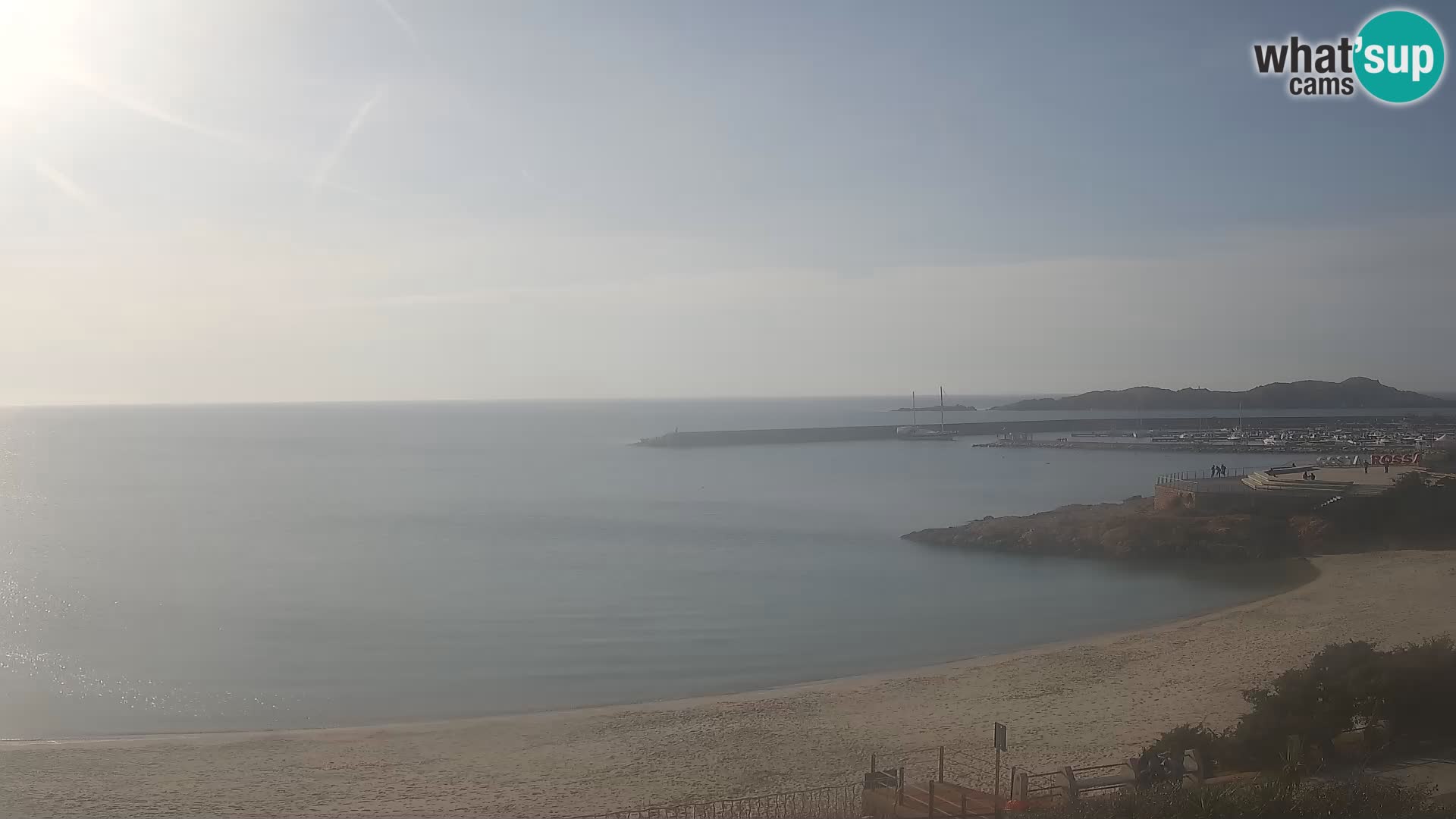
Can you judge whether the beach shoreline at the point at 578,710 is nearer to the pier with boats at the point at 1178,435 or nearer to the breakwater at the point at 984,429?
the pier with boats at the point at 1178,435

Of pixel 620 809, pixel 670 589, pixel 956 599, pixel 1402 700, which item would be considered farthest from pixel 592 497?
pixel 1402 700

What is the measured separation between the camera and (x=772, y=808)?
11188mm

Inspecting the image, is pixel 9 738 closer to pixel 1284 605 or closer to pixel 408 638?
pixel 408 638

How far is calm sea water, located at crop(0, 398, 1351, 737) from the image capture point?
1928 cm

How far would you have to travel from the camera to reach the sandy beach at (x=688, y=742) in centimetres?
1259

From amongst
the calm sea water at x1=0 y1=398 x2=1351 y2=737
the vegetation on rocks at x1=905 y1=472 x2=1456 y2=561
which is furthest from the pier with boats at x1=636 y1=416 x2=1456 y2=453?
the vegetation on rocks at x1=905 y1=472 x2=1456 y2=561

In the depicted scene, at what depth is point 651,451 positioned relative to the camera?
9700 cm

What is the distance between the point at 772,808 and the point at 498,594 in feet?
63.3

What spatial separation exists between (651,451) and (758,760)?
3299 inches

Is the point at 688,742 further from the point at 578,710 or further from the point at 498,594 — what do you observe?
the point at 498,594

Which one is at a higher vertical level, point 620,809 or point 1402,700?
point 1402,700

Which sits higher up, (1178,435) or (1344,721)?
(1178,435)

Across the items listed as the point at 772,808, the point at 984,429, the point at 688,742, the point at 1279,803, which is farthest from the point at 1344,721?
the point at 984,429

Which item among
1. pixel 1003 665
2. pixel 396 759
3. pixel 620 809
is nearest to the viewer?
pixel 620 809
